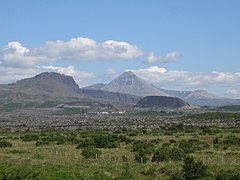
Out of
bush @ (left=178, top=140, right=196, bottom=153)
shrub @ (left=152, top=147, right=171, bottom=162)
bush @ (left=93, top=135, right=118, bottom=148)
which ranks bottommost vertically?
bush @ (left=93, top=135, right=118, bottom=148)

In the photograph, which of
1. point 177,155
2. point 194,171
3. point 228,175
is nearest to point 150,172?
point 194,171

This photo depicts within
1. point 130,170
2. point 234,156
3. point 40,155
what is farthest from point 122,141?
point 130,170

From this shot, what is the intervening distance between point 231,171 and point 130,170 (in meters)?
7.62

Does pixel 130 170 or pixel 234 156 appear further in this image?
pixel 234 156

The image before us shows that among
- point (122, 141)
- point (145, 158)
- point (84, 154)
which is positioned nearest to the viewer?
point (145, 158)

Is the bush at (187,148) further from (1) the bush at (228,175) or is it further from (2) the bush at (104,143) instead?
(1) the bush at (228,175)

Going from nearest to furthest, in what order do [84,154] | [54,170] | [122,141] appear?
[54,170]
[84,154]
[122,141]

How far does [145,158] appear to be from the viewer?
41.4 m

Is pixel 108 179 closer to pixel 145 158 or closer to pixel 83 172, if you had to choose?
pixel 83 172

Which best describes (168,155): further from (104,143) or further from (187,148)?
(104,143)

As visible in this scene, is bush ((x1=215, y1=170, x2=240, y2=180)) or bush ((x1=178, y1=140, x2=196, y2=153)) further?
bush ((x1=178, y1=140, x2=196, y2=153))

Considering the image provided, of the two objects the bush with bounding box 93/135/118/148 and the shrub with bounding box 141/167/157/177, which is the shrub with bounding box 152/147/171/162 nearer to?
the shrub with bounding box 141/167/157/177

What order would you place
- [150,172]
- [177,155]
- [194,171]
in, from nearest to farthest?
1. [194,171]
2. [150,172]
3. [177,155]

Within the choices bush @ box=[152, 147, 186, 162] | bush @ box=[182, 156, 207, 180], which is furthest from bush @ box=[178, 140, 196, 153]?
bush @ box=[182, 156, 207, 180]
